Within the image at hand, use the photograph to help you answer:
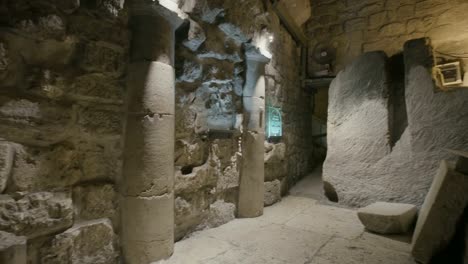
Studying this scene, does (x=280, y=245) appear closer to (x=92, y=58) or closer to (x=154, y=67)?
(x=154, y=67)

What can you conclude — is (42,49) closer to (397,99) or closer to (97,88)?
(97,88)

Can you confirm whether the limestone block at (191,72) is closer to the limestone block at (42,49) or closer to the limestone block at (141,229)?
the limestone block at (42,49)

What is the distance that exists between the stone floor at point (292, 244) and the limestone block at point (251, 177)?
0.12m

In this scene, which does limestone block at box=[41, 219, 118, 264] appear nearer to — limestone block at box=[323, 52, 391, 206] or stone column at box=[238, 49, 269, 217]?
stone column at box=[238, 49, 269, 217]

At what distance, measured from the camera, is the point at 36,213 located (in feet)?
4.58

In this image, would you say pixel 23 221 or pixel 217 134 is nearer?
pixel 23 221

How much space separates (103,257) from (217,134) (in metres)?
1.42

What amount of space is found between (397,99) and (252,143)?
1.99 meters

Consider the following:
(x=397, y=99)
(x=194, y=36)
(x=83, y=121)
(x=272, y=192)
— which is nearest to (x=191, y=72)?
(x=194, y=36)

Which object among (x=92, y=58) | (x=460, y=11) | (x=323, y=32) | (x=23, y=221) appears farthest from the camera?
(x=323, y=32)

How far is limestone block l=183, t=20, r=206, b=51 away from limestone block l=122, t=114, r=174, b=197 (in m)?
0.77

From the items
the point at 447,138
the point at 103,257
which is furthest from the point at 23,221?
the point at 447,138

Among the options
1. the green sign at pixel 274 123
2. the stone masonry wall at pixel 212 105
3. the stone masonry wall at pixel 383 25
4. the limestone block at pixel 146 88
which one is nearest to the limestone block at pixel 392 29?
the stone masonry wall at pixel 383 25

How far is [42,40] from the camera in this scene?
140 centimetres
